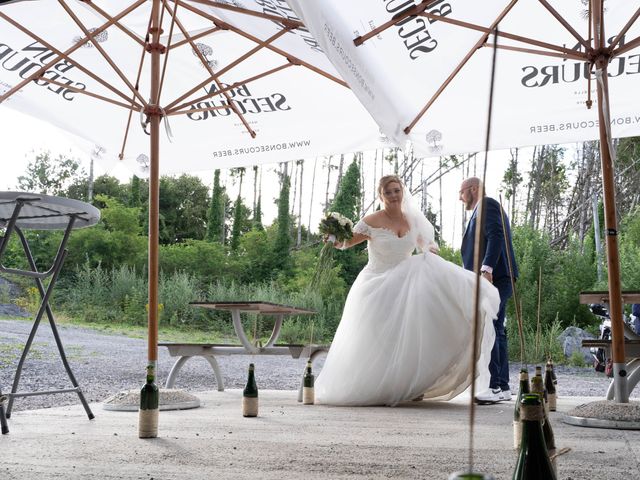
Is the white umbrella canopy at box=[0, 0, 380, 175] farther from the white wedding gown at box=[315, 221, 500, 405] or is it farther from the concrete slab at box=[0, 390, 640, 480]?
the concrete slab at box=[0, 390, 640, 480]

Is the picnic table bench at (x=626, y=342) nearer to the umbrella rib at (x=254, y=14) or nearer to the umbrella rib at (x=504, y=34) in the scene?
the umbrella rib at (x=504, y=34)

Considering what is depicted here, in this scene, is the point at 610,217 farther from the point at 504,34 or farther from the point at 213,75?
the point at 213,75

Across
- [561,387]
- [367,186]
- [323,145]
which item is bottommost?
[561,387]

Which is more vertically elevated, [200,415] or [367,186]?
[367,186]

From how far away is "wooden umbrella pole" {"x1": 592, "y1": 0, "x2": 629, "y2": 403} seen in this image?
3.33m

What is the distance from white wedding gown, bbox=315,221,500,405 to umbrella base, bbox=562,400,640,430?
1.09 m

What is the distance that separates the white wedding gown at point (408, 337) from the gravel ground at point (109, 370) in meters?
2.13

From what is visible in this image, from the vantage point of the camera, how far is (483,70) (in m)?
4.55

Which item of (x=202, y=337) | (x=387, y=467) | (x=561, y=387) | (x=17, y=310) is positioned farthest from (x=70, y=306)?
(x=387, y=467)

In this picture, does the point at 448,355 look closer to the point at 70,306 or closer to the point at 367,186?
the point at 70,306

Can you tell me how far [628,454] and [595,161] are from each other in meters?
19.9

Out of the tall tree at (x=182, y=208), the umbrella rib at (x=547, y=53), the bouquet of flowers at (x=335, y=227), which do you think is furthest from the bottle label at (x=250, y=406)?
the tall tree at (x=182, y=208)

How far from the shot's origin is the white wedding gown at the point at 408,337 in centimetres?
447

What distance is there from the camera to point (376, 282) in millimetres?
4828
